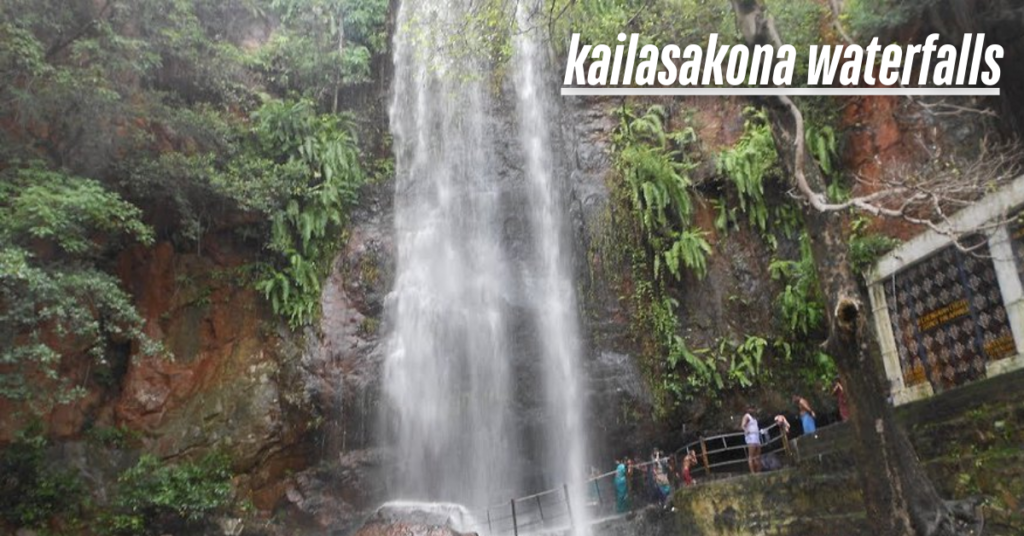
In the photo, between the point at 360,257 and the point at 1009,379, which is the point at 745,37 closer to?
the point at 1009,379

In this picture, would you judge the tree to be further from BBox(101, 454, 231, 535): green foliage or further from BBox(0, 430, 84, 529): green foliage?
BBox(0, 430, 84, 529): green foliage

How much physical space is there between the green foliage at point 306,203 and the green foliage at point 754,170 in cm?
772

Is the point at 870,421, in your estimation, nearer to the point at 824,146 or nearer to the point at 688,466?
the point at 688,466

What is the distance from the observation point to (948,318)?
8133mm

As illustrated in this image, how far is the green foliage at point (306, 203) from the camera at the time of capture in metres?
13.5

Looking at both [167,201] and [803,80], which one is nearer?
[167,201]

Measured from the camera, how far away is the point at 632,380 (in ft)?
42.3

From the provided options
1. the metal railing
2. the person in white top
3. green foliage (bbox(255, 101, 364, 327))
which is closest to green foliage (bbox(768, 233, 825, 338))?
the metal railing

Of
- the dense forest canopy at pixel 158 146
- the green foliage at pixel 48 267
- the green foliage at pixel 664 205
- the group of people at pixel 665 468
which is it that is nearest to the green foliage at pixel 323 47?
the dense forest canopy at pixel 158 146

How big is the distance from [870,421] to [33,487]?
37.5 feet

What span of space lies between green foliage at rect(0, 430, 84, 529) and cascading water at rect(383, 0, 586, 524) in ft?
16.3

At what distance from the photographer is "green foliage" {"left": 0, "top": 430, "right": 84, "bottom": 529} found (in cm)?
1034

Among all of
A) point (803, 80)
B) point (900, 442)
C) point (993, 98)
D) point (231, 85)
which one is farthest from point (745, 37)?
point (231, 85)

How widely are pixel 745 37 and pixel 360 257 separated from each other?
9900mm
